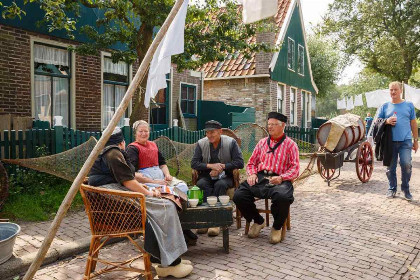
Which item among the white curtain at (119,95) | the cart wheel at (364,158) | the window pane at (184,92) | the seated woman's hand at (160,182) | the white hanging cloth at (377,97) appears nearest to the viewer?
the seated woman's hand at (160,182)

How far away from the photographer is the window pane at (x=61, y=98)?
32.2 feet

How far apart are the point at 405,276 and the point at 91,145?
5.25m

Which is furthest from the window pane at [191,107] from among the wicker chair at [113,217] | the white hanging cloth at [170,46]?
the wicker chair at [113,217]

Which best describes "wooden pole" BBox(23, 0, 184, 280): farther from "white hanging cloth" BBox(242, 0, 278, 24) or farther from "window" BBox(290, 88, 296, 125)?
"window" BBox(290, 88, 296, 125)

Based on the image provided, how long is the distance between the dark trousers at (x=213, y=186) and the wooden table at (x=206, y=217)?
95 cm

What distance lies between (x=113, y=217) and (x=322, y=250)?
8.84 ft

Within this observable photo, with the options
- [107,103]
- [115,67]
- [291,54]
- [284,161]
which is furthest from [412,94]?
[284,161]

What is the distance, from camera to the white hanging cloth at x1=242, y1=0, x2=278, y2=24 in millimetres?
3873

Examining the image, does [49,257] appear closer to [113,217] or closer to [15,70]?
[113,217]

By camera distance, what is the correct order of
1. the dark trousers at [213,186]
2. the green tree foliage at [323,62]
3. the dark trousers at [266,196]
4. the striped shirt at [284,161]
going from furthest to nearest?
the green tree foliage at [323,62] → the dark trousers at [213,186] → the striped shirt at [284,161] → the dark trousers at [266,196]

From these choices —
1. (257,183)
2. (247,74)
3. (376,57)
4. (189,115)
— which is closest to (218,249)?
Result: (257,183)

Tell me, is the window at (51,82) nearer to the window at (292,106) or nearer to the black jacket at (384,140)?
the black jacket at (384,140)

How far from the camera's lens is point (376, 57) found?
93.3 ft

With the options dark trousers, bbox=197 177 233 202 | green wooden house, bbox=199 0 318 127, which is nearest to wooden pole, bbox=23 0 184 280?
dark trousers, bbox=197 177 233 202
